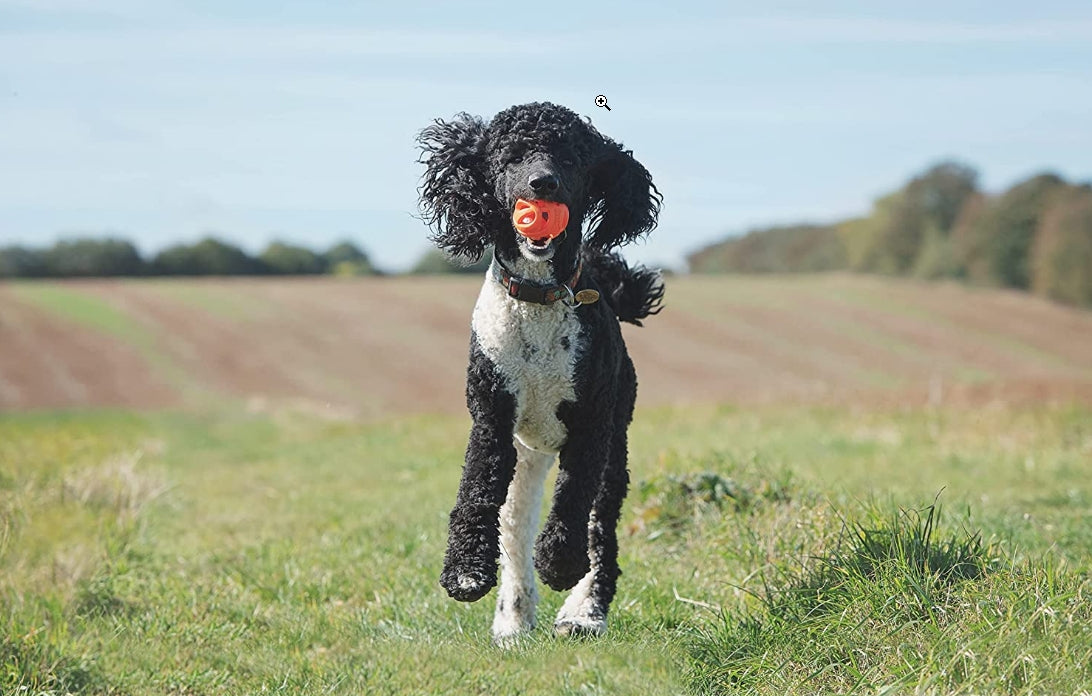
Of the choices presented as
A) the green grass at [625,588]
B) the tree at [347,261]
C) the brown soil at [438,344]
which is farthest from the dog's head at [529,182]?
the tree at [347,261]

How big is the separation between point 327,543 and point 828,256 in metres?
79.7

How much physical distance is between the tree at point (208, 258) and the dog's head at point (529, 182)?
5226 cm

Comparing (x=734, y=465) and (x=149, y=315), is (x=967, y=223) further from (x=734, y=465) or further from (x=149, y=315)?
(x=734, y=465)

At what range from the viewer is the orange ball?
4.38 meters

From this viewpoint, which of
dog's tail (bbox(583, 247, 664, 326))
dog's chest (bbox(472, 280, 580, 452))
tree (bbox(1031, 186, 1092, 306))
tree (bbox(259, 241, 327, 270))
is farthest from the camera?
tree (bbox(259, 241, 327, 270))

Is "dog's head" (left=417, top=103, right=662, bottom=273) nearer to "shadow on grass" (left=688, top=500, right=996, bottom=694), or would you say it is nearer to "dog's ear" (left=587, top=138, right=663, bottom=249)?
"dog's ear" (left=587, top=138, right=663, bottom=249)

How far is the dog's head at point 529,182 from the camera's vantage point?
4570 millimetres

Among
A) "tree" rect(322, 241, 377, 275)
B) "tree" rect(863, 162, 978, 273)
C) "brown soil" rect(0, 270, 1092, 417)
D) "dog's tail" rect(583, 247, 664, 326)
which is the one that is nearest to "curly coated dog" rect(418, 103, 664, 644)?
"dog's tail" rect(583, 247, 664, 326)

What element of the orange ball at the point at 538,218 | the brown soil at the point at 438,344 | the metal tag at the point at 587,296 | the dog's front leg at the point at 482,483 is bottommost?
the brown soil at the point at 438,344

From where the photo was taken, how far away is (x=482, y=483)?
15.4 ft

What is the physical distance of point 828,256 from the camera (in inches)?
3312

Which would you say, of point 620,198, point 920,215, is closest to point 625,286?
point 620,198

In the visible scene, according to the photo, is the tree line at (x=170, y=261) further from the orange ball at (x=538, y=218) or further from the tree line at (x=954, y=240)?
the orange ball at (x=538, y=218)

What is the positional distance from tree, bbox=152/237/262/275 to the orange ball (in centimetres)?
5291
